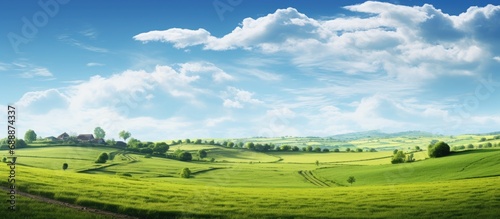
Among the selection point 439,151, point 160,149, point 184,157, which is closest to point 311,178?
point 439,151

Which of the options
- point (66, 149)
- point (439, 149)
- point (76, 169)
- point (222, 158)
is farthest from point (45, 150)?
point (439, 149)

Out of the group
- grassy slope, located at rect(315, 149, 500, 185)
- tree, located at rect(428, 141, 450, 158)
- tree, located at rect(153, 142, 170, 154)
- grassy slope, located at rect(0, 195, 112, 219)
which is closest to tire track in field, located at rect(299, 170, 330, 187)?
grassy slope, located at rect(315, 149, 500, 185)

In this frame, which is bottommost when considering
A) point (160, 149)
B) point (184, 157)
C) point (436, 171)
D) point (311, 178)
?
point (311, 178)

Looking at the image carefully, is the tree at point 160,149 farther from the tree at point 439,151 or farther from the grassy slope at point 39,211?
the grassy slope at point 39,211

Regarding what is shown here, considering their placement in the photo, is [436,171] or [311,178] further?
[311,178]

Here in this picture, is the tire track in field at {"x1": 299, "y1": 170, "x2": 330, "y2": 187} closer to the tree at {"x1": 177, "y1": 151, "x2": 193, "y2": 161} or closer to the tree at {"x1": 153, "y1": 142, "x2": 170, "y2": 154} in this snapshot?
the tree at {"x1": 177, "y1": 151, "x2": 193, "y2": 161}

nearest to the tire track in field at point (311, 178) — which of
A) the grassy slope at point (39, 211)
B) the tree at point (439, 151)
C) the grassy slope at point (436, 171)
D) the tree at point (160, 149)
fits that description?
the grassy slope at point (436, 171)

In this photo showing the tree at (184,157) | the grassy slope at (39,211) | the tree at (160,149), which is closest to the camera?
the grassy slope at (39,211)

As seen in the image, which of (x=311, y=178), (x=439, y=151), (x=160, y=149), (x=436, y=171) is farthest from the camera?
(x=160, y=149)

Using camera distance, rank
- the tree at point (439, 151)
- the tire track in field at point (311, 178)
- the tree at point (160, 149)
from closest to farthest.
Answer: the tire track in field at point (311, 178) → the tree at point (439, 151) → the tree at point (160, 149)

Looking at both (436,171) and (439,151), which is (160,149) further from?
(436,171)

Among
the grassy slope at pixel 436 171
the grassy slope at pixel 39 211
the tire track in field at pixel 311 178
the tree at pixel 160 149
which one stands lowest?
the tire track in field at pixel 311 178

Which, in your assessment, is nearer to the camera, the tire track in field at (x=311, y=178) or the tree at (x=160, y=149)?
the tire track in field at (x=311, y=178)

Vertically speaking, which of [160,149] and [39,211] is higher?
[160,149]
